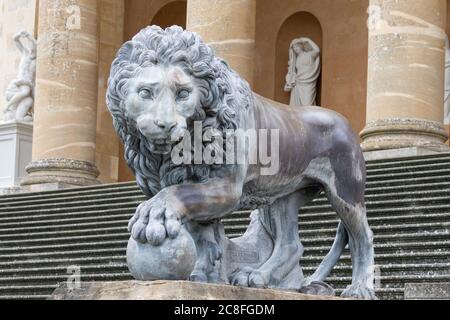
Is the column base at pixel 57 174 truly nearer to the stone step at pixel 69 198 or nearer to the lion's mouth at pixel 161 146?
the stone step at pixel 69 198

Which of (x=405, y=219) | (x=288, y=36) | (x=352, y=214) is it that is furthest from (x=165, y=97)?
(x=288, y=36)

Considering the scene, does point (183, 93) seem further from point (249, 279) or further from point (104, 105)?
point (104, 105)

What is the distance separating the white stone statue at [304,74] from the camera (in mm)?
25891

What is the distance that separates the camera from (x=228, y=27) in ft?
62.8

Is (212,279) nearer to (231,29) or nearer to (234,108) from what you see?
(234,108)

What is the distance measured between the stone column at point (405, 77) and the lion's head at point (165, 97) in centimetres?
1110

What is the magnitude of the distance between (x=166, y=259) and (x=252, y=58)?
14349mm

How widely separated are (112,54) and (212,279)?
2098 cm

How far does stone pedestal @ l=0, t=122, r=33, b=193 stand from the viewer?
23594 millimetres

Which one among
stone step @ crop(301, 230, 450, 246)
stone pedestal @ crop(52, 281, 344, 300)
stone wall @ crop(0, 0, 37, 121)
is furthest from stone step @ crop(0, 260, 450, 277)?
stone wall @ crop(0, 0, 37, 121)

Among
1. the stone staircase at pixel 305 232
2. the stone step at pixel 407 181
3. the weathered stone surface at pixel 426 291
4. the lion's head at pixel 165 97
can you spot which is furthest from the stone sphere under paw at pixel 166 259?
the stone step at pixel 407 181

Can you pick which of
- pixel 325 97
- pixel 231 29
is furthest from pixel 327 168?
pixel 325 97

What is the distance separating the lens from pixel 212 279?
5758 mm

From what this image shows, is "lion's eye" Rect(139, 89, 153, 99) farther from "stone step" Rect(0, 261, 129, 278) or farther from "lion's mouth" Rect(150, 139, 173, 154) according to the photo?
"stone step" Rect(0, 261, 129, 278)
